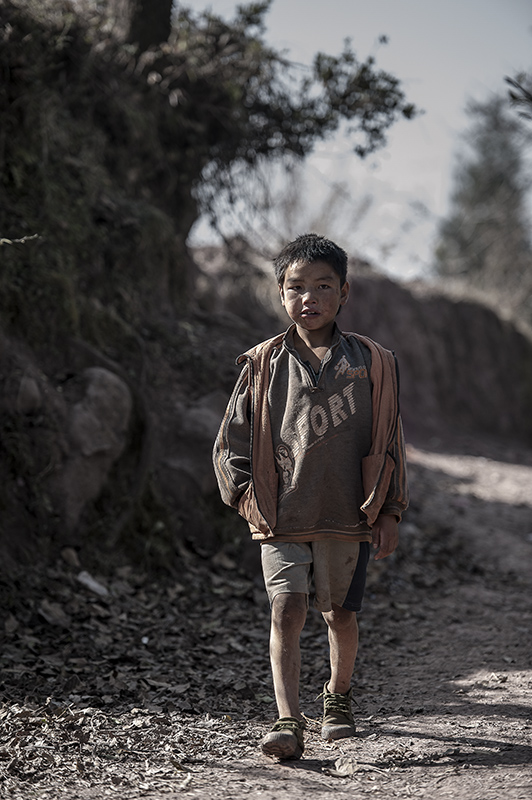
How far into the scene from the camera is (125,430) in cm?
520

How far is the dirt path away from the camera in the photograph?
247 cm

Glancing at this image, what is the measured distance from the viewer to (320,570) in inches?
112

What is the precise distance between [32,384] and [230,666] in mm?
2143

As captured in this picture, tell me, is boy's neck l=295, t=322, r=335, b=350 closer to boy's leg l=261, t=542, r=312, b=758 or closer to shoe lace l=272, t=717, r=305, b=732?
boy's leg l=261, t=542, r=312, b=758

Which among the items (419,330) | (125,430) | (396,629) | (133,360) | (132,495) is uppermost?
(419,330)

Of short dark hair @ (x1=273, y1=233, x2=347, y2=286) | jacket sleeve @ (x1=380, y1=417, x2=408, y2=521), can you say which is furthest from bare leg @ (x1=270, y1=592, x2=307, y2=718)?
short dark hair @ (x1=273, y1=233, x2=347, y2=286)

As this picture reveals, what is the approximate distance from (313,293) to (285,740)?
5.46 feet

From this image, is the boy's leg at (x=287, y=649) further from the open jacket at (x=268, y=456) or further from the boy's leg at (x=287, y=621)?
the open jacket at (x=268, y=456)

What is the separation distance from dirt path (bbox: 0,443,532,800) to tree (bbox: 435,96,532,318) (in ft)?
60.1

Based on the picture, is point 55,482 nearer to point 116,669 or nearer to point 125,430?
point 125,430

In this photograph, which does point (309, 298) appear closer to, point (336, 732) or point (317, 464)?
point (317, 464)

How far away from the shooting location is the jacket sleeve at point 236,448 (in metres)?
2.90

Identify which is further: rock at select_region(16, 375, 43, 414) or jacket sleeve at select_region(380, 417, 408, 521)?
rock at select_region(16, 375, 43, 414)

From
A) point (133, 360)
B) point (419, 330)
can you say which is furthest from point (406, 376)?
point (133, 360)
